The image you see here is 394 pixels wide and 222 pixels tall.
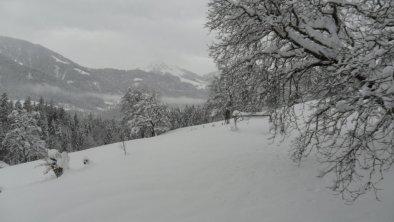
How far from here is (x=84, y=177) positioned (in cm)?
1318

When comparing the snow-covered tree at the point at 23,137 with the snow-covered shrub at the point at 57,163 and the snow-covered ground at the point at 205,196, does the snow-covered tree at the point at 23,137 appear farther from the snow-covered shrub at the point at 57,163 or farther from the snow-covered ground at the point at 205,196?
the snow-covered ground at the point at 205,196

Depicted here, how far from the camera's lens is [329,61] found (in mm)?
7406

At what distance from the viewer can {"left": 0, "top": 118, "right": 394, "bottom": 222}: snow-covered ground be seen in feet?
24.8

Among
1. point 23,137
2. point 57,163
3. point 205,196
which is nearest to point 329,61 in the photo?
point 205,196

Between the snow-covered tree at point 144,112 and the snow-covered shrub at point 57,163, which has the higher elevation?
the snow-covered tree at point 144,112

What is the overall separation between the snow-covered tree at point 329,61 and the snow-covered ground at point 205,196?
764 mm

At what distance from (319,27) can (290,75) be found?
1.33 meters

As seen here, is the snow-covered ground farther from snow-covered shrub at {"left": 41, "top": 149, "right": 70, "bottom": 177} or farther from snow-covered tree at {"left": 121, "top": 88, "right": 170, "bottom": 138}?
snow-covered tree at {"left": 121, "top": 88, "right": 170, "bottom": 138}

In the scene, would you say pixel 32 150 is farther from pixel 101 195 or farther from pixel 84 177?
pixel 101 195

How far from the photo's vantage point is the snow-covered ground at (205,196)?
7.55 meters

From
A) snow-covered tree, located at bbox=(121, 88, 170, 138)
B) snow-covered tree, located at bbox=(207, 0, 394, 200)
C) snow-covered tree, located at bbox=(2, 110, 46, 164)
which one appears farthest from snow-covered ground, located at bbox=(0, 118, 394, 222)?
snow-covered tree, located at bbox=(2, 110, 46, 164)

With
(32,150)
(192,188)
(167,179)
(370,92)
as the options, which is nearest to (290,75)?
(370,92)

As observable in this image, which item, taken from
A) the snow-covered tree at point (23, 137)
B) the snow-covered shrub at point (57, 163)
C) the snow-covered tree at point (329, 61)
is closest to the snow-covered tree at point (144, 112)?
the snow-covered tree at point (23, 137)

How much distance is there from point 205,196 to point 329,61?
4729 millimetres
